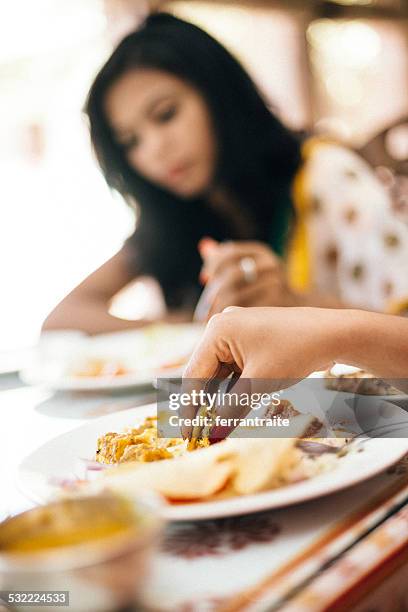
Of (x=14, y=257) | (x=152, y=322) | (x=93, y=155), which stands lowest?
(x=14, y=257)

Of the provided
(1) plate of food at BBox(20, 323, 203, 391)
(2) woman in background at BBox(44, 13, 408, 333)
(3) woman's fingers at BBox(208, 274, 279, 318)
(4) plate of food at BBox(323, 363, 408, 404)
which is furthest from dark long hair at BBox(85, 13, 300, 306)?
(4) plate of food at BBox(323, 363, 408, 404)

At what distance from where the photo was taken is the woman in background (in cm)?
95

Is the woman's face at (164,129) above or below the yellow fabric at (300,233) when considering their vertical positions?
above

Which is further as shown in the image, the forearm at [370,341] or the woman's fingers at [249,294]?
the woman's fingers at [249,294]

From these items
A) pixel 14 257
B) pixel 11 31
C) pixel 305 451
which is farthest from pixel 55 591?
pixel 14 257

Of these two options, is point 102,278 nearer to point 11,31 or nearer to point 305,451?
point 305,451

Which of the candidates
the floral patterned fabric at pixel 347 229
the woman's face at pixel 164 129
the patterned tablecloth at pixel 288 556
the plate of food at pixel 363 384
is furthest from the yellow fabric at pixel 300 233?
the patterned tablecloth at pixel 288 556

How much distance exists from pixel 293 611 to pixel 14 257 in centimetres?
209

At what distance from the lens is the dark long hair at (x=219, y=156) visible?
0.94 metres

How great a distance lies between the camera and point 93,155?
3.40 feet

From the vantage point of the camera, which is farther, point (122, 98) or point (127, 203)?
point (127, 203)

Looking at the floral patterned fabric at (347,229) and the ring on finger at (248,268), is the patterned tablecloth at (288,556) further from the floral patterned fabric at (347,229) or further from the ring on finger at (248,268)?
the floral patterned fabric at (347,229)

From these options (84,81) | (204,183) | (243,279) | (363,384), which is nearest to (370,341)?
(363,384)

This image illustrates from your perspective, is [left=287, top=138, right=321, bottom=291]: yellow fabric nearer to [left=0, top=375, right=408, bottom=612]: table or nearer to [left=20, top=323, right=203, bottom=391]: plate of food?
[left=20, top=323, right=203, bottom=391]: plate of food
